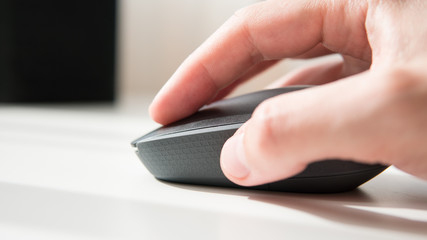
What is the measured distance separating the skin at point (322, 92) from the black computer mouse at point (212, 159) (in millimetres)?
45

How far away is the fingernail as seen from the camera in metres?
0.34

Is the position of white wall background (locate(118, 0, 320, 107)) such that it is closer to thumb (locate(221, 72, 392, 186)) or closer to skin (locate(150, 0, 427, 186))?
skin (locate(150, 0, 427, 186))

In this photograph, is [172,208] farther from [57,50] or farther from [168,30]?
[168,30]

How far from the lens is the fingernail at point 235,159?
1.13 ft

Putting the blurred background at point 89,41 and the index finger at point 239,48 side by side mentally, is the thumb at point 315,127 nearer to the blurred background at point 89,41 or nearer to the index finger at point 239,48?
the index finger at point 239,48

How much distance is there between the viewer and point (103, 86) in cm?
192

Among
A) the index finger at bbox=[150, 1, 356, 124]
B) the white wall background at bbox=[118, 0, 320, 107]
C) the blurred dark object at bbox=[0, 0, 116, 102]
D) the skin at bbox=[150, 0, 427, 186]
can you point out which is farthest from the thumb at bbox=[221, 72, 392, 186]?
the white wall background at bbox=[118, 0, 320, 107]

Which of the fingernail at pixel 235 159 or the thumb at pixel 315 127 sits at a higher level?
the thumb at pixel 315 127

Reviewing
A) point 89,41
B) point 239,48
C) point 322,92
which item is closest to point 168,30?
point 89,41

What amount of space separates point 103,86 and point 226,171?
1.65 m

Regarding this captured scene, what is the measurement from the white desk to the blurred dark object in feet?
3.44

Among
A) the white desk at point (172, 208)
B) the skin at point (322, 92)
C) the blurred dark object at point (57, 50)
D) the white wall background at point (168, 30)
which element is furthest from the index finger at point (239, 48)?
the white wall background at point (168, 30)

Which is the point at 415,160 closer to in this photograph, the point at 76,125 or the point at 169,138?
the point at 169,138

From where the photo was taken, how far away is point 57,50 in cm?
168
